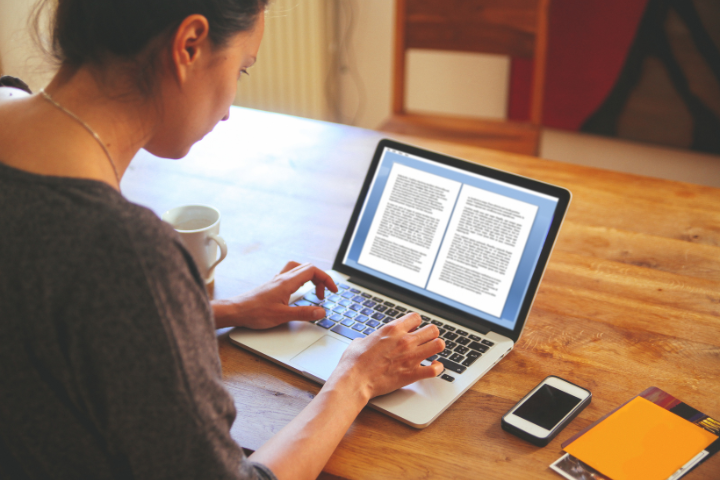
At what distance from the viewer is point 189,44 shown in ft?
2.00

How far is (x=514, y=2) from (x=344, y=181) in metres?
1.47

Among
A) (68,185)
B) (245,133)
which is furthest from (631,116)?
(68,185)

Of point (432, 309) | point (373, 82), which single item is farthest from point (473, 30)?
point (432, 309)

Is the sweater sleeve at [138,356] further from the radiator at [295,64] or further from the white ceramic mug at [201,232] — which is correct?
the radiator at [295,64]

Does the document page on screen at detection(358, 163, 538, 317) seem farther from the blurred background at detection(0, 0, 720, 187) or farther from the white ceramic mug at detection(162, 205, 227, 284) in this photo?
the blurred background at detection(0, 0, 720, 187)

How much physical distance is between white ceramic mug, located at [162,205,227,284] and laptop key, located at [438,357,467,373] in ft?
1.29

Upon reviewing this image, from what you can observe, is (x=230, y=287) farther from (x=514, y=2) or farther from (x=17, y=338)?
(x=514, y=2)

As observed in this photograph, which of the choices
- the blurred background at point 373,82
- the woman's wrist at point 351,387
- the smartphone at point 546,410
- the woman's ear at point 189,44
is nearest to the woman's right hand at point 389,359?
the woman's wrist at point 351,387

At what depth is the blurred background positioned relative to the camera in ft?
8.45

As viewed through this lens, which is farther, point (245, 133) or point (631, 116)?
point (631, 116)

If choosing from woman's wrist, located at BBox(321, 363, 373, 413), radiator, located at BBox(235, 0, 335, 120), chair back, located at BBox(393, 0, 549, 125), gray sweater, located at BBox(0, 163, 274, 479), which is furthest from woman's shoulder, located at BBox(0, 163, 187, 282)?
radiator, located at BBox(235, 0, 335, 120)

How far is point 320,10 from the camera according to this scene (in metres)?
2.79

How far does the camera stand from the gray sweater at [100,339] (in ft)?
1.69

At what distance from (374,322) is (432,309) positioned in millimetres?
94
